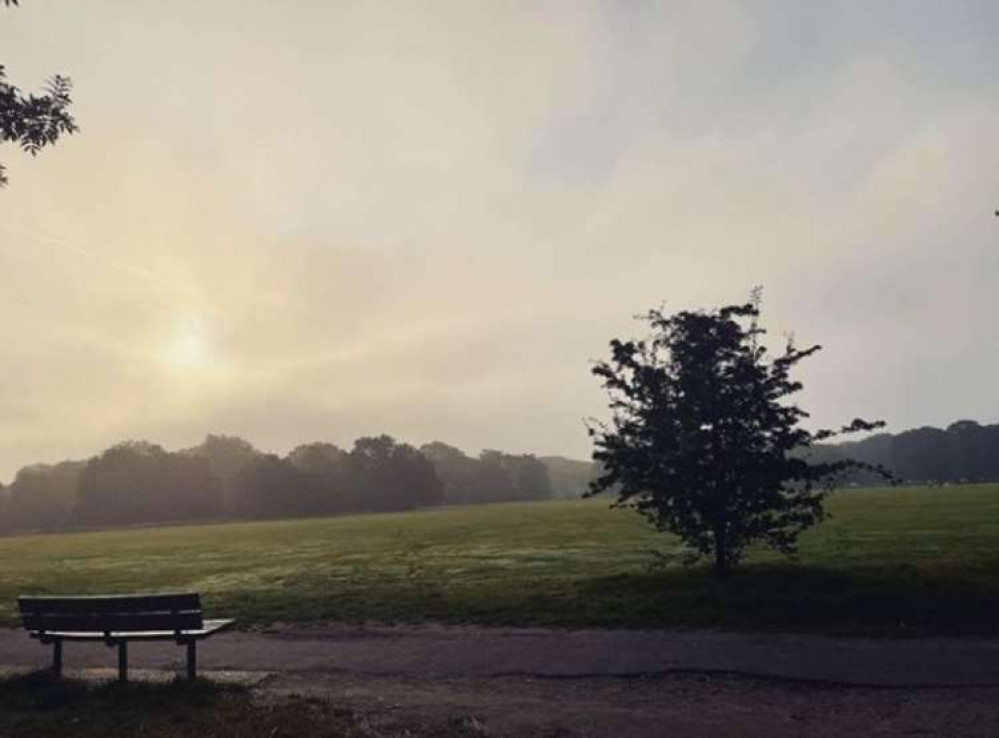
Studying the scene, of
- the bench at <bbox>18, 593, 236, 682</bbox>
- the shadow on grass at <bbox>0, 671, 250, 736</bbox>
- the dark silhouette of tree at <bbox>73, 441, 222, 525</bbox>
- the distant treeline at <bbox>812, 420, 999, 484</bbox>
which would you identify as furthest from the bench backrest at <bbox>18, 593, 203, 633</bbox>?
the distant treeline at <bbox>812, 420, 999, 484</bbox>

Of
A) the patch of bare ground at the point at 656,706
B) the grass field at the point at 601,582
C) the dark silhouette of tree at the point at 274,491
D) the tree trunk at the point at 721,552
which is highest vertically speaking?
the dark silhouette of tree at the point at 274,491

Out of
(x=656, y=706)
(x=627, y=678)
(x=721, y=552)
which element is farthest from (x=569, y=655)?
(x=721, y=552)

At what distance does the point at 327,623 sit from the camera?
15766 millimetres

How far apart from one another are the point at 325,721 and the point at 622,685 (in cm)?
349

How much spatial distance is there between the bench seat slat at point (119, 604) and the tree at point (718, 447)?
882 centimetres

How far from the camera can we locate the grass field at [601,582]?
44.5ft

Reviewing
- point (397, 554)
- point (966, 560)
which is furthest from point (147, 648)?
point (397, 554)

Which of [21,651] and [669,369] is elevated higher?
[669,369]

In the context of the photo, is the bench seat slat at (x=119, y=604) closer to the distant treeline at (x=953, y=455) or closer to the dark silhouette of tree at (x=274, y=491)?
the dark silhouette of tree at (x=274, y=491)

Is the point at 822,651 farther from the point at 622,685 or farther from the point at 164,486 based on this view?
the point at 164,486

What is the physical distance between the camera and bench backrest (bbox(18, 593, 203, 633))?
34.6 feet

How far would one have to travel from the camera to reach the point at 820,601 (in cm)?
1389

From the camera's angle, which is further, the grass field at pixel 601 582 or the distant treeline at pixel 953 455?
the distant treeline at pixel 953 455

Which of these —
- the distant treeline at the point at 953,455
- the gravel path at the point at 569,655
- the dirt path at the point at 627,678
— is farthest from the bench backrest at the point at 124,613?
the distant treeline at the point at 953,455
